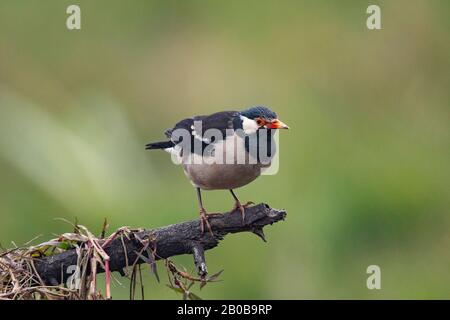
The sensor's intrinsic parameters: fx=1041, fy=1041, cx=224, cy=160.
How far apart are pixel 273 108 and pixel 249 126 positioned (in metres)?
3.73

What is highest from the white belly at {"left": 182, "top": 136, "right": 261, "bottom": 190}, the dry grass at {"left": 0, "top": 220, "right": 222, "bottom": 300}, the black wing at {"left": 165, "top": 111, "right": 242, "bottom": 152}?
the black wing at {"left": 165, "top": 111, "right": 242, "bottom": 152}

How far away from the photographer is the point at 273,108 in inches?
370

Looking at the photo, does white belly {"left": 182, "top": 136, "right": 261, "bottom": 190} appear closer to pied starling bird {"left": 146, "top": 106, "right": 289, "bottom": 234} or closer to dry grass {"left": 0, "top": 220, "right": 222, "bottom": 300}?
pied starling bird {"left": 146, "top": 106, "right": 289, "bottom": 234}

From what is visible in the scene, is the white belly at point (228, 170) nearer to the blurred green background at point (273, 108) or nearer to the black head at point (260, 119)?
the black head at point (260, 119)

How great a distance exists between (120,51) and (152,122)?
1.15m

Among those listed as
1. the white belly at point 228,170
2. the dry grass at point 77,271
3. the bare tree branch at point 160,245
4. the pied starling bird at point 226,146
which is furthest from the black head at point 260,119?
the dry grass at point 77,271

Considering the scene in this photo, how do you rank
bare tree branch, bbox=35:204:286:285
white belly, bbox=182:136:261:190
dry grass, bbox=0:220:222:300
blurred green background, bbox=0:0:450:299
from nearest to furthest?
1. dry grass, bbox=0:220:222:300
2. bare tree branch, bbox=35:204:286:285
3. white belly, bbox=182:136:261:190
4. blurred green background, bbox=0:0:450:299

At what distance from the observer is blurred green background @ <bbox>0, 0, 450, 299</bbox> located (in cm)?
816

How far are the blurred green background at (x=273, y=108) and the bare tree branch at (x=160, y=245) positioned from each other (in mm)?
2579

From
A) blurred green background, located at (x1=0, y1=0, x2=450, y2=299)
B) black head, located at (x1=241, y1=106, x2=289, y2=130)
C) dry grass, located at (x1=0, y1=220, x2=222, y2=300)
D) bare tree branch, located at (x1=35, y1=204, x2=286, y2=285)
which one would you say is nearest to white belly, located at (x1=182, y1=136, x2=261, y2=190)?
black head, located at (x1=241, y1=106, x2=289, y2=130)

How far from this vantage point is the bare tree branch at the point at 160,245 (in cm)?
433

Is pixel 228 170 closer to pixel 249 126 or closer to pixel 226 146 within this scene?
pixel 226 146

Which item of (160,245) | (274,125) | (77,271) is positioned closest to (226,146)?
(274,125)
